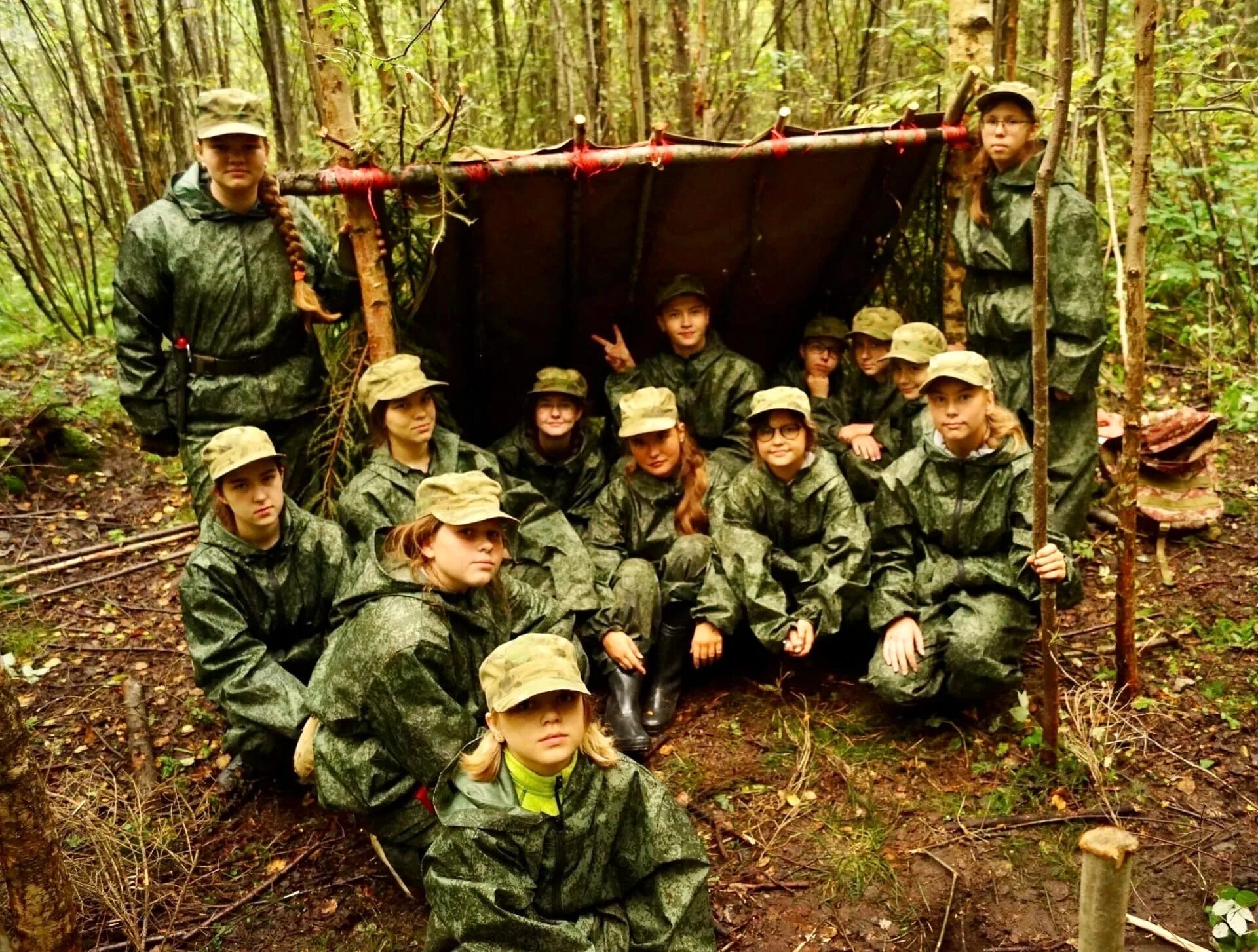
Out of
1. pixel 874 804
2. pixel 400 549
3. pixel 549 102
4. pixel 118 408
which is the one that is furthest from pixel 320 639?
pixel 549 102

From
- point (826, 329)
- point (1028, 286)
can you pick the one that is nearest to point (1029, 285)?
point (1028, 286)

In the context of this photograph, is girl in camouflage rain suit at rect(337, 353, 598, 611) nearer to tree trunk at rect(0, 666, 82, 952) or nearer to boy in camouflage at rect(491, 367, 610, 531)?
boy in camouflage at rect(491, 367, 610, 531)

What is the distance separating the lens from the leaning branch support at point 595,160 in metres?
4.32

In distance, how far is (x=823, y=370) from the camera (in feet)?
18.9

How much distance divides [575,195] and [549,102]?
6.30m

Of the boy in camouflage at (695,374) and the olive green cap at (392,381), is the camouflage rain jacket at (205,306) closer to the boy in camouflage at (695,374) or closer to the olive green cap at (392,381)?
the olive green cap at (392,381)

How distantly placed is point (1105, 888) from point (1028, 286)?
3.73 meters

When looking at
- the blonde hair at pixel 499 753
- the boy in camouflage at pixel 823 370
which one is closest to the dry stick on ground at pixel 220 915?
the blonde hair at pixel 499 753

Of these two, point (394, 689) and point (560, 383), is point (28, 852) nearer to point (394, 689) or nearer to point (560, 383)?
point (394, 689)

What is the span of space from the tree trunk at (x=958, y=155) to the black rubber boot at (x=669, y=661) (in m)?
2.46

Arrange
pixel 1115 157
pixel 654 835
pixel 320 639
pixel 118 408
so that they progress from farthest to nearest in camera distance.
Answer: pixel 1115 157, pixel 118 408, pixel 320 639, pixel 654 835

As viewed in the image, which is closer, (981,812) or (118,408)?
(981,812)

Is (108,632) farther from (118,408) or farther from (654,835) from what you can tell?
(654,835)

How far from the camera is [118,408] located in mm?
7695
